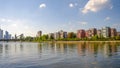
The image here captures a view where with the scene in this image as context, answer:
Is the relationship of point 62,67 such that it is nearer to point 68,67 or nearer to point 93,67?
point 68,67

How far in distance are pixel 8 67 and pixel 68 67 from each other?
911 cm

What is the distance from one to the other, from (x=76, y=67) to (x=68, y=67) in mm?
1205

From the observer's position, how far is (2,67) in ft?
97.2

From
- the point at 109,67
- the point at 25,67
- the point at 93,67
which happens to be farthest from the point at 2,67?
the point at 109,67

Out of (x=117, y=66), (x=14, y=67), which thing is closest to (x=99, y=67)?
(x=117, y=66)

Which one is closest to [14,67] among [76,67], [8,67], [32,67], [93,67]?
[8,67]

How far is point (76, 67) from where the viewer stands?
29.5 meters

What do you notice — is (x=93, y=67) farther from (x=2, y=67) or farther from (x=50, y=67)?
(x=2, y=67)

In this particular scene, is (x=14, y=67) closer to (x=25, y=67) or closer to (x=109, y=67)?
(x=25, y=67)

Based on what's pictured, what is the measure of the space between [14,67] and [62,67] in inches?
287

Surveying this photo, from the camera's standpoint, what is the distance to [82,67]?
29453 millimetres

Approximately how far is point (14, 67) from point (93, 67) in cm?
1193

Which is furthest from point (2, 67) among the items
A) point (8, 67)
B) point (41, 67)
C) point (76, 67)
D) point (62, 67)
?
point (76, 67)

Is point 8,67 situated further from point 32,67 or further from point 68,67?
point 68,67
